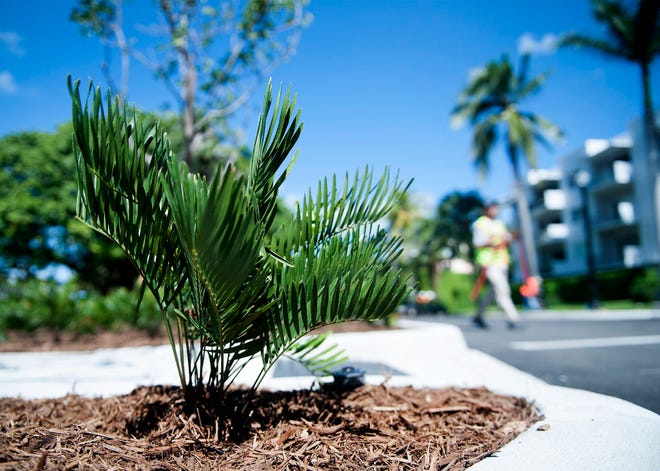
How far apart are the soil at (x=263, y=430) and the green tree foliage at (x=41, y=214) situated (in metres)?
17.9

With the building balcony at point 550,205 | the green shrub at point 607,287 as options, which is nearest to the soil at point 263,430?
the green shrub at point 607,287

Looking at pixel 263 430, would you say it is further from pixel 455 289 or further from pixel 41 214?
pixel 455 289

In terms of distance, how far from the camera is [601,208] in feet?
116

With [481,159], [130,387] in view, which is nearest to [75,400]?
[130,387]

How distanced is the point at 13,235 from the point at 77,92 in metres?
22.9

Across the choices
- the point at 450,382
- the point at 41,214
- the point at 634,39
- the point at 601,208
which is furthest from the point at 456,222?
the point at 450,382

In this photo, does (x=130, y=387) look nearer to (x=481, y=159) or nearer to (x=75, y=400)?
(x=75, y=400)

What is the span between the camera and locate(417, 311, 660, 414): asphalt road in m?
3.59

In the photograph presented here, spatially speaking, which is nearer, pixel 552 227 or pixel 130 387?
pixel 130 387

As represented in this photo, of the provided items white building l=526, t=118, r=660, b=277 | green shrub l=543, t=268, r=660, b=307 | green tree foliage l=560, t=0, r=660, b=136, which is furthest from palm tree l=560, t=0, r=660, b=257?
white building l=526, t=118, r=660, b=277

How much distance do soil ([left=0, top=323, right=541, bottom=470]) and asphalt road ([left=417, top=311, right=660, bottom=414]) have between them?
164cm

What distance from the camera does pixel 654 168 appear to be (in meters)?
21.3

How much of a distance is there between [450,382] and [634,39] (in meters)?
24.7

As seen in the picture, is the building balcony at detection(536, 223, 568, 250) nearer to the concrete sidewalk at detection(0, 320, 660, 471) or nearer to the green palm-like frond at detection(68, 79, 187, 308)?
the concrete sidewalk at detection(0, 320, 660, 471)
